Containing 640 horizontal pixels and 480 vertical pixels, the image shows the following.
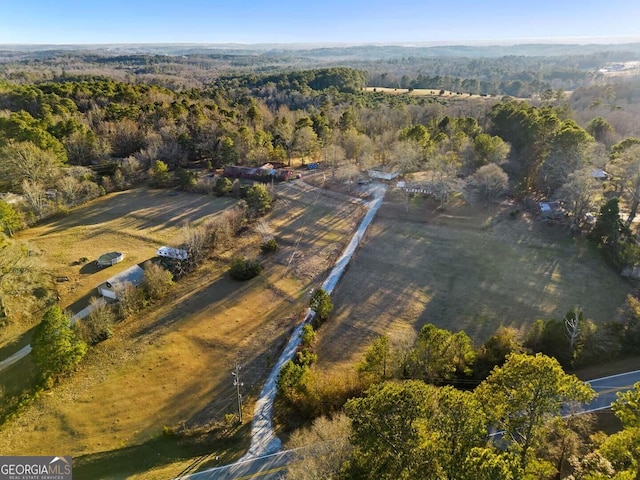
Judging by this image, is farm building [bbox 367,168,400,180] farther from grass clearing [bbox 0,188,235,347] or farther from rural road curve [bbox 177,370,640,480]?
Answer: rural road curve [bbox 177,370,640,480]

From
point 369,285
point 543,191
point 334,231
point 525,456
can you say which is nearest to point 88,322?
point 369,285

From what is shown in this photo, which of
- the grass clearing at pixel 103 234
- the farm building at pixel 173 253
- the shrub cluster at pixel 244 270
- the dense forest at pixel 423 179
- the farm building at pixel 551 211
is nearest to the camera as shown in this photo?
the dense forest at pixel 423 179

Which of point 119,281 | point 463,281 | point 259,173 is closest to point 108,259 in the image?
point 119,281

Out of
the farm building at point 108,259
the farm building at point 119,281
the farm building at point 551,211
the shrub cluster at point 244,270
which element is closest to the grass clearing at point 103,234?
the farm building at point 108,259

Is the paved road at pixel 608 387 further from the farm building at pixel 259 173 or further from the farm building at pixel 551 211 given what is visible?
the farm building at pixel 259 173

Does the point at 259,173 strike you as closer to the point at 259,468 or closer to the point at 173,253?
the point at 173,253

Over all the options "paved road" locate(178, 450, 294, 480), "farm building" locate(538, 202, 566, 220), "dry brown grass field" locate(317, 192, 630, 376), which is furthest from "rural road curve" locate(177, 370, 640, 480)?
"farm building" locate(538, 202, 566, 220)
